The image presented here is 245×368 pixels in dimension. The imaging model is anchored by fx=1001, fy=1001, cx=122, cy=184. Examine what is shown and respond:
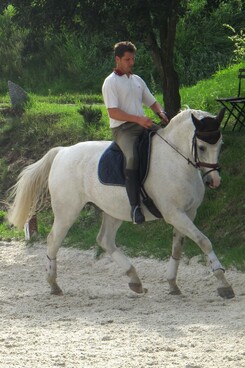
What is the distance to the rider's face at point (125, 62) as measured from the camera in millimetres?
11133

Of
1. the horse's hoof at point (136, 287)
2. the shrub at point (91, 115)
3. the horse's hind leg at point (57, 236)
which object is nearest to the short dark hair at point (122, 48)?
the horse's hind leg at point (57, 236)

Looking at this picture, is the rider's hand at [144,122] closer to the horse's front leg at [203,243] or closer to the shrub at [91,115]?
the horse's front leg at [203,243]

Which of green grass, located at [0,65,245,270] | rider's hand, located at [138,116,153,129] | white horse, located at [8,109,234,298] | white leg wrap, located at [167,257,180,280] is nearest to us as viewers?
white horse, located at [8,109,234,298]

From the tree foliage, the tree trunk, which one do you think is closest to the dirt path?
the tree foliage

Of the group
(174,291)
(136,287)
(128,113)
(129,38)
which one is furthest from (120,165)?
(129,38)

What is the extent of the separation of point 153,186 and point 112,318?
1.64m

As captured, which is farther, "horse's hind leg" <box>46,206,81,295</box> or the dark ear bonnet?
"horse's hind leg" <box>46,206,81,295</box>

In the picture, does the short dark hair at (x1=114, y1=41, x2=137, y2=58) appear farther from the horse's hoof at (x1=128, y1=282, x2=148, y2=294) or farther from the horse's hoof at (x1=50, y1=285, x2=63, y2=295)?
the horse's hoof at (x1=50, y1=285, x2=63, y2=295)

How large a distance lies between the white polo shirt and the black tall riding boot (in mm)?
615

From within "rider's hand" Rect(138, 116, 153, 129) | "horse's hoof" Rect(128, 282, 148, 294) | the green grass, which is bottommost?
the green grass

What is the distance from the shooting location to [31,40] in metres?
18.4

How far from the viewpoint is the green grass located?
13914mm

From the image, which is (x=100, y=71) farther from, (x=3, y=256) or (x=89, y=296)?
(x=89, y=296)

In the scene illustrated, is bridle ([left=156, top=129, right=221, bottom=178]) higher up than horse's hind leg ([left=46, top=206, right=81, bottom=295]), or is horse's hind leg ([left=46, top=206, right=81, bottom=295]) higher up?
bridle ([left=156, top=129, right=221, bottom=178])
